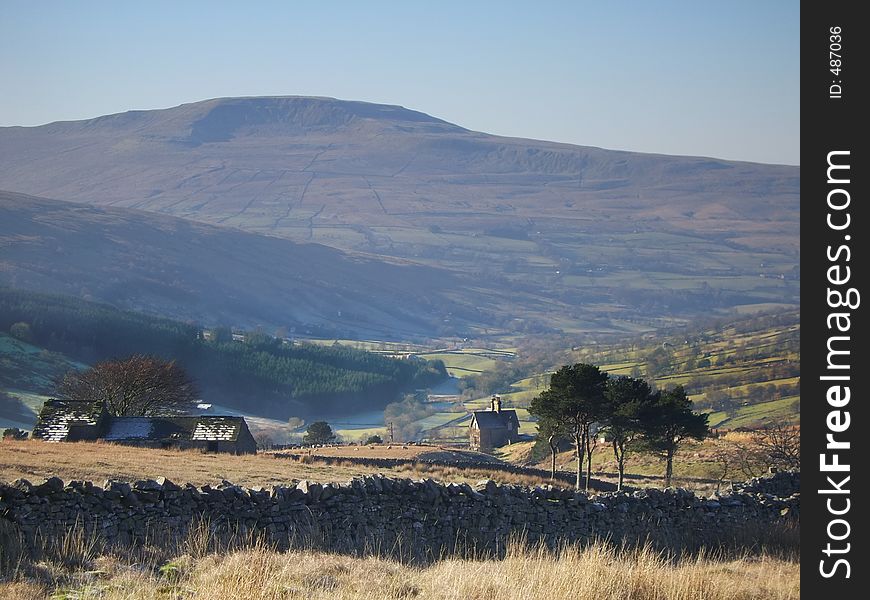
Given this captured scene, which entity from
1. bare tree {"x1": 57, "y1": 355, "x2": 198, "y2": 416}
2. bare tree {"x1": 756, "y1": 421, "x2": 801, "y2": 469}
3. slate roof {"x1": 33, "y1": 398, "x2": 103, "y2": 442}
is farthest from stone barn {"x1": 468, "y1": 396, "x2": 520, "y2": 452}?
slate roof {"x1": 33, "y1": 398, "x2": 103, "y2": 442}

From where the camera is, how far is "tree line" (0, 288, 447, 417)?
156875mm

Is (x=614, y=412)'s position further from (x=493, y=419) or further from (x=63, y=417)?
(x=493, y=419)

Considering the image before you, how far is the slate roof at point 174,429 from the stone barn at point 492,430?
44.2 metres

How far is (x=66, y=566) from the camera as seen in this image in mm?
11477

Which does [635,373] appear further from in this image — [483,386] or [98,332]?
[98,332]

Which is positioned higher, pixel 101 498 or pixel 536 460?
pixel 101 498

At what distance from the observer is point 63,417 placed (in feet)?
169

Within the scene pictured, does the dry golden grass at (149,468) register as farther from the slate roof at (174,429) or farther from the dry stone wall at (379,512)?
the slate roof at (174,429)

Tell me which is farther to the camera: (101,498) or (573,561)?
(101,498)

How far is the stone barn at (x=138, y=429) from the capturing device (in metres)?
50.1

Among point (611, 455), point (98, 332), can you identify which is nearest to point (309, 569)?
point (611, 455)
